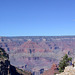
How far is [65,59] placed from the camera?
124 ft

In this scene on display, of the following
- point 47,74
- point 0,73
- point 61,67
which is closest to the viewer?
point 61,67

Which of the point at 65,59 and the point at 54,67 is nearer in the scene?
the point at 65,59

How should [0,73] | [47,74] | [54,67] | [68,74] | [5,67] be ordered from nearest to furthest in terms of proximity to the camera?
[68,74] → [0,73] → [5,67] → [47,74] → [54,67]

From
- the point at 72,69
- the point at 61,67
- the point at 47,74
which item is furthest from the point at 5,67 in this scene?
the point at 47,74

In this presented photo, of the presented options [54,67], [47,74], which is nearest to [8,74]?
[47,74]

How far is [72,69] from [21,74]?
2052 inches

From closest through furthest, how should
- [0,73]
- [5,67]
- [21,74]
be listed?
[0,73], [5,67], [21,74]

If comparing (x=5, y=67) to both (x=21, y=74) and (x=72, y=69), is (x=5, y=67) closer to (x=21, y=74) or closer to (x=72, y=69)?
(x=21, y=74)

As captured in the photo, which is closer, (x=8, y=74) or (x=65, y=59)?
(x=65, y=59)

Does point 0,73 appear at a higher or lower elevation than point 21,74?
higher

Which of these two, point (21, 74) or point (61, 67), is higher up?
point (61, 67)

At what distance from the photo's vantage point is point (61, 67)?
36531mm

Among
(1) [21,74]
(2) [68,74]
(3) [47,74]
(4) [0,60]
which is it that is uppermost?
(2) [68,74]

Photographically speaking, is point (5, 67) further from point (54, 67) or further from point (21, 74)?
point (54, 67)
